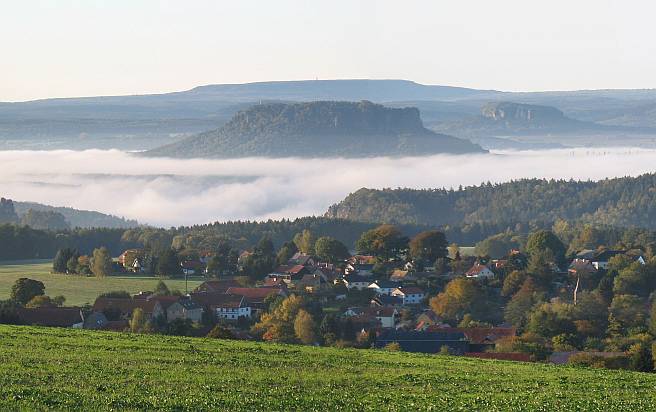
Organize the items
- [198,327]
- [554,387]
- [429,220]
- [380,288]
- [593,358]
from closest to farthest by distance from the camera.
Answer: [554,387] → [593,358] → [198,327] → [380,288] → [429,220]

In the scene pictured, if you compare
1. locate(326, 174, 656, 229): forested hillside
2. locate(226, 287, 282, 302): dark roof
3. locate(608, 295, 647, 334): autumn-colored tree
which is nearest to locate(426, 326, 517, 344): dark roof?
locate(608, 295, 647, 334): autumn-colored tree

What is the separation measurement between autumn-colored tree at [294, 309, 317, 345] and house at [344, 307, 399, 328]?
264 inches

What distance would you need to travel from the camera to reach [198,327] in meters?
58.2

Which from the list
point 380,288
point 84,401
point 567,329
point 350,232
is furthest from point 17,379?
point 350,232

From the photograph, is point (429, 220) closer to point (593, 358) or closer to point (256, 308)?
point (256, 308)

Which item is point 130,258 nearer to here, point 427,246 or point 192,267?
point 192,267

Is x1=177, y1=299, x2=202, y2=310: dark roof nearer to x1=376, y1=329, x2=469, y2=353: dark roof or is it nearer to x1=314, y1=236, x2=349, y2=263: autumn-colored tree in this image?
x1=376, y1=329, x2=469, y2=353: dark roof

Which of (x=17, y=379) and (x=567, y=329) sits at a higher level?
(x=17, y=379)

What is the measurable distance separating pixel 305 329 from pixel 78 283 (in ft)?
77.9

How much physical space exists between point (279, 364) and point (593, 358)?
1434 centimetres

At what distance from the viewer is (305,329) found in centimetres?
5688

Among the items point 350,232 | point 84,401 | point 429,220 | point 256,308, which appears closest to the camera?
point 84,401

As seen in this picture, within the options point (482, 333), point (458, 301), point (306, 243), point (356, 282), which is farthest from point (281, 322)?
→ point (306, 243)

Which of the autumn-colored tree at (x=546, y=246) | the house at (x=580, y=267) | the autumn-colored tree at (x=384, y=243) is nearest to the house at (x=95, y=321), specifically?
the house at (x=580, y=267)
